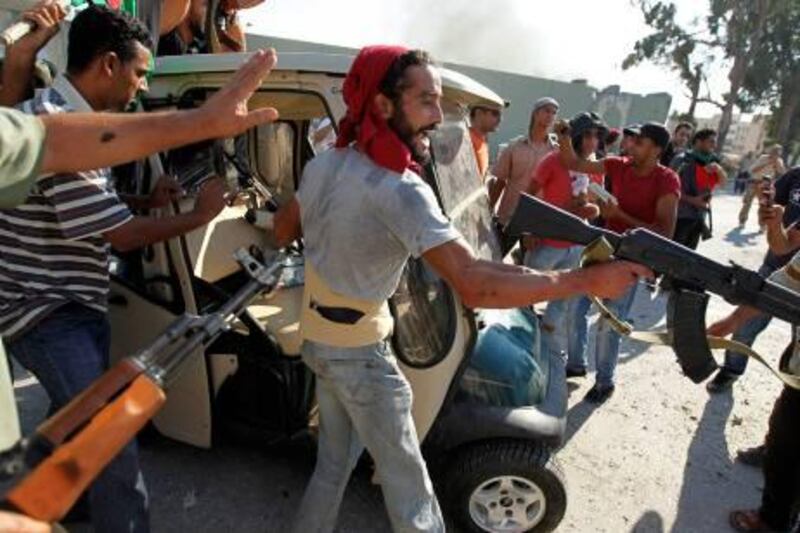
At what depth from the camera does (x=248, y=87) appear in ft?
4.40

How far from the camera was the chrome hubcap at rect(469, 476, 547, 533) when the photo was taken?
2.73m

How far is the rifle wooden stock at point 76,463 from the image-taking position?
1.01 meters

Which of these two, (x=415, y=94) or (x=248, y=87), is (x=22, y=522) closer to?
(x=248, y=87)

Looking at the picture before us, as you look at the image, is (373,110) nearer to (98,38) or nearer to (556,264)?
(98,38)

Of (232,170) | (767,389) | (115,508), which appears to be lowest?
(767,389)

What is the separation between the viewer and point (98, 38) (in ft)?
6.64

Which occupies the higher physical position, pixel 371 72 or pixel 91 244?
pixel 371 72

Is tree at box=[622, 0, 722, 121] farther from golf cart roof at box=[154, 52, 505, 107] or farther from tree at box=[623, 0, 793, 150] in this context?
golf cart roof at box=[154, 52, 505, 107]

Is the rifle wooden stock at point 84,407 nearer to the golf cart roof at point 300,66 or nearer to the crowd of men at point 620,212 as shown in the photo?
the golf cart roof at point 300,66

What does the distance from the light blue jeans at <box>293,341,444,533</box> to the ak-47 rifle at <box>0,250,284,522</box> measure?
2.52 feet

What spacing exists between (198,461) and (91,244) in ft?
5.42

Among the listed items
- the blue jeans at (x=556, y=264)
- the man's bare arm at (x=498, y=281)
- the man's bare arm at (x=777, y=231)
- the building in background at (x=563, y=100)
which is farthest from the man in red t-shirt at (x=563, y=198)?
the building in background at (x=563, y=100)

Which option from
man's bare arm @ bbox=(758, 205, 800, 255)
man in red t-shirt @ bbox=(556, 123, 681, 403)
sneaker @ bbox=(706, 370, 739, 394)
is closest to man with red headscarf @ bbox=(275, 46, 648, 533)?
man's bare arm @ bbox=(758, 205, 800, 255)

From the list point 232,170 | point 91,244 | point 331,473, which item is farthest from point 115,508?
point 232,170
